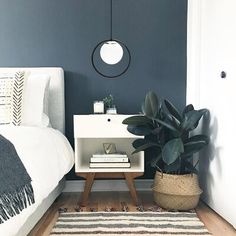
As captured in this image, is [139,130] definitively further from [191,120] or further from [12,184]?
[12,184]

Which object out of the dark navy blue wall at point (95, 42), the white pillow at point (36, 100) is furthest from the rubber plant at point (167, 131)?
the white pillow at point (36, 100)

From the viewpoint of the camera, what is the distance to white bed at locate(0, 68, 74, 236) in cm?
159

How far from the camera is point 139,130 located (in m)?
2.48

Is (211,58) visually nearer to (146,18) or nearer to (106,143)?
(146,18)

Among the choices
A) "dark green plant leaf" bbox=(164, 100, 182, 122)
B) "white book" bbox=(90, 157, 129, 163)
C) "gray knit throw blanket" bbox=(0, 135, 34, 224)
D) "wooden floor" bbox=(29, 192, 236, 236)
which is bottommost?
"wooden floor" bbox=(29, 192, 236, 236)

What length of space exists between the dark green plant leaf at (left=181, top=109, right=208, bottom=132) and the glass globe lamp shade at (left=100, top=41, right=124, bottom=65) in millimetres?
845

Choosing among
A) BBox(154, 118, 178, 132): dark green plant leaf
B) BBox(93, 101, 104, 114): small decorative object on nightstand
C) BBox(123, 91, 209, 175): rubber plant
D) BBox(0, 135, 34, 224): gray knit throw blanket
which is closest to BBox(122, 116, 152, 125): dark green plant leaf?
BBox(123, 91, 209, 175): rubber plant

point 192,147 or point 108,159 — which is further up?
point 192,147

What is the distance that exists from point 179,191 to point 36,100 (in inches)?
50.7

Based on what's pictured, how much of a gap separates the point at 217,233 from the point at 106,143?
1.25m

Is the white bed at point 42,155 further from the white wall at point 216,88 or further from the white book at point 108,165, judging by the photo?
the white wall at point 216,88

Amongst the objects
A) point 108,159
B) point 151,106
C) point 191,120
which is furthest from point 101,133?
point 191,120

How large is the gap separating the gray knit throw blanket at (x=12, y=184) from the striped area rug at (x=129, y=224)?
60cm

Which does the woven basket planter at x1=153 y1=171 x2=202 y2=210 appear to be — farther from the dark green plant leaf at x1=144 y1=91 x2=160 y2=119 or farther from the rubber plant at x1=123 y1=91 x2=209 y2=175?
the dark green plant leaf at x1=144 y1=91 x2=160 y2=119
